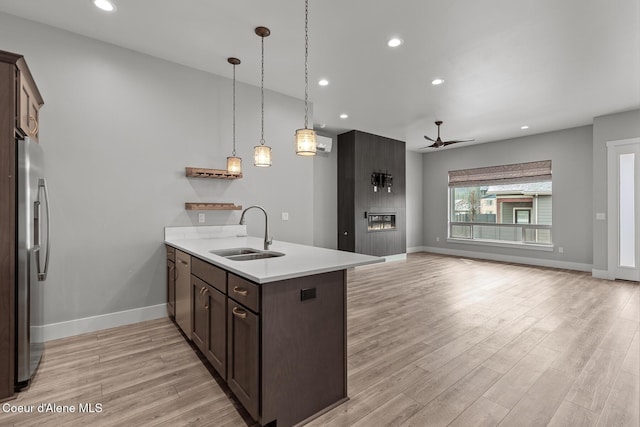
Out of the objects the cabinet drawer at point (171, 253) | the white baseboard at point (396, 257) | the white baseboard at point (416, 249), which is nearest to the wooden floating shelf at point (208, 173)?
the cabinet drawer at point (171, 253)

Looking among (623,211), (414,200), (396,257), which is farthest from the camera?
(414,200)

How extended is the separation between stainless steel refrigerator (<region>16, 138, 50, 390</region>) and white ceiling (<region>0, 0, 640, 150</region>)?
1.54 m

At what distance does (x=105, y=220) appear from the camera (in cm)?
311

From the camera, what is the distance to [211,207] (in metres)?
3.59

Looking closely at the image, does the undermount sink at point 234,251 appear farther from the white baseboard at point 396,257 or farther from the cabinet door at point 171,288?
the white baseboard at point 396,257

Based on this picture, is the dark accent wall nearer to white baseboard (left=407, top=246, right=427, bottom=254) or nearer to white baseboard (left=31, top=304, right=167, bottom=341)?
white baseboard (left=407, top=246, right=427, bottom=254)

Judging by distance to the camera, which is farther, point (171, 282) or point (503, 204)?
point (503, 204)

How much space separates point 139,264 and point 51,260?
2.39ft

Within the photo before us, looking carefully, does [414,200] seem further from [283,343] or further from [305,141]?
[283,343]

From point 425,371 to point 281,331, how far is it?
1341mm

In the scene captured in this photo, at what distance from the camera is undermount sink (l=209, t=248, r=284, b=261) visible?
8.31 ft

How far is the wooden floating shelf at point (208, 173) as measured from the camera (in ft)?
11.5

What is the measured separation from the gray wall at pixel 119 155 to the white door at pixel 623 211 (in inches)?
242

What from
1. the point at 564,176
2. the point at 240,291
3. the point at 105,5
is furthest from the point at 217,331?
the point at 564,176
